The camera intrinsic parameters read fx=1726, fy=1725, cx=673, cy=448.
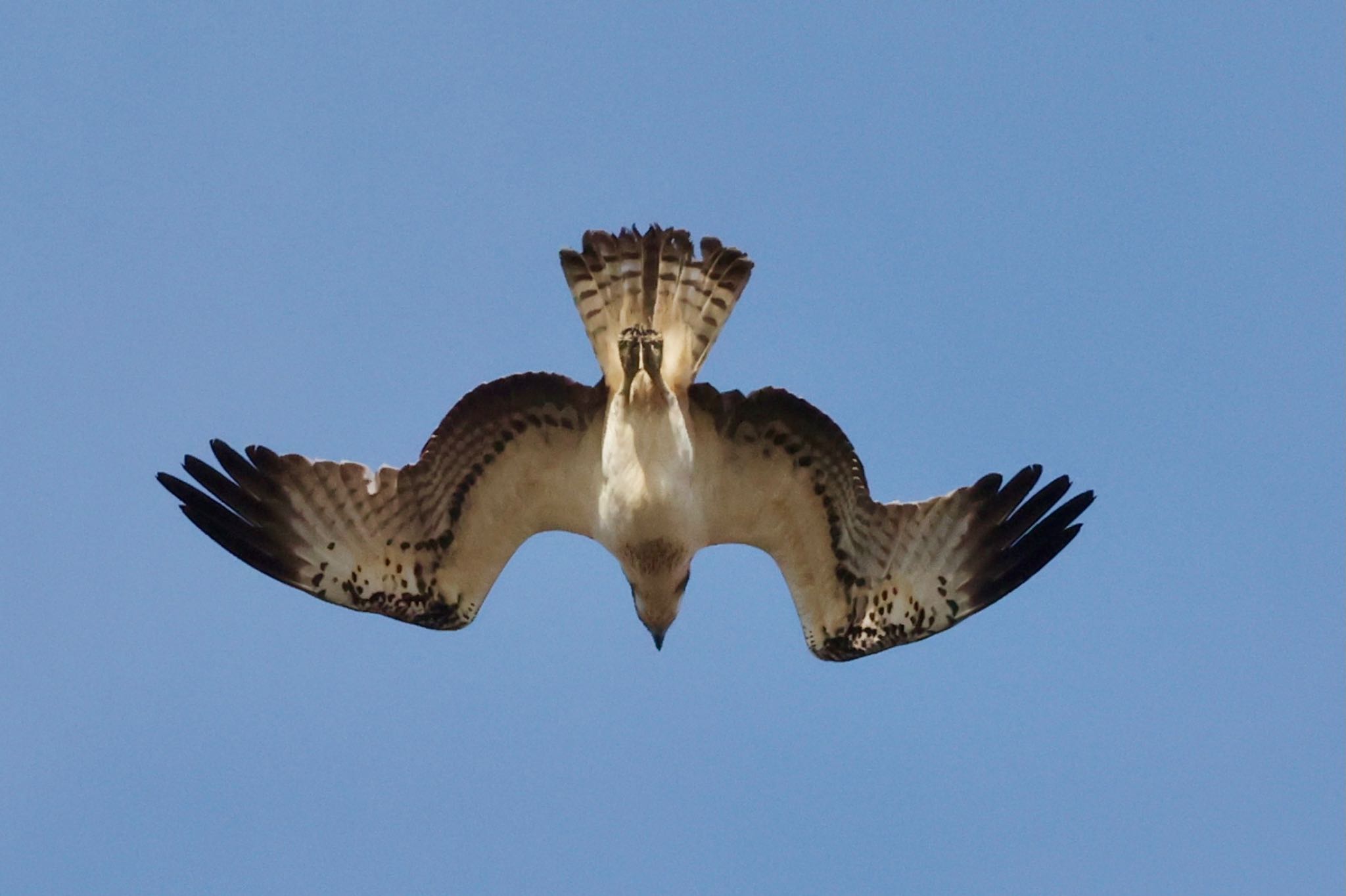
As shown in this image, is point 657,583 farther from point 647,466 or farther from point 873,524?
point 873,524

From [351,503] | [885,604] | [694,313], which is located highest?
[694,313]

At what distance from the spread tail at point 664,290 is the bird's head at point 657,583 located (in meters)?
0.86

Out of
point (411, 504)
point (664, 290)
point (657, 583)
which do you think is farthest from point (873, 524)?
point (411, 504)

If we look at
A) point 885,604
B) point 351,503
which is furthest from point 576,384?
point 885,604

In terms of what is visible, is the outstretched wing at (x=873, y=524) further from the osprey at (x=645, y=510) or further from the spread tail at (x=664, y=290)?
the spread tail at (x=664, y=290)

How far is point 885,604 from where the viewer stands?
343 inches

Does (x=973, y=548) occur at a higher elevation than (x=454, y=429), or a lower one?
lower

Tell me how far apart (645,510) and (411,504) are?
1.24m

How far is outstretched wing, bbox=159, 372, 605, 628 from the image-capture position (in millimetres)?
8578

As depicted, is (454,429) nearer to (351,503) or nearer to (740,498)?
(351,503)

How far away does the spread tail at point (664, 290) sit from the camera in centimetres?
861

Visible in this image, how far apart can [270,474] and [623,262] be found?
→ 6.80 feet

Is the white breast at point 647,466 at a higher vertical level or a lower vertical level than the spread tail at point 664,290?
lower

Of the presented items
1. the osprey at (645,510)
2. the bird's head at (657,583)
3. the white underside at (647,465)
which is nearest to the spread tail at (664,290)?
the osprey at (645,510)
